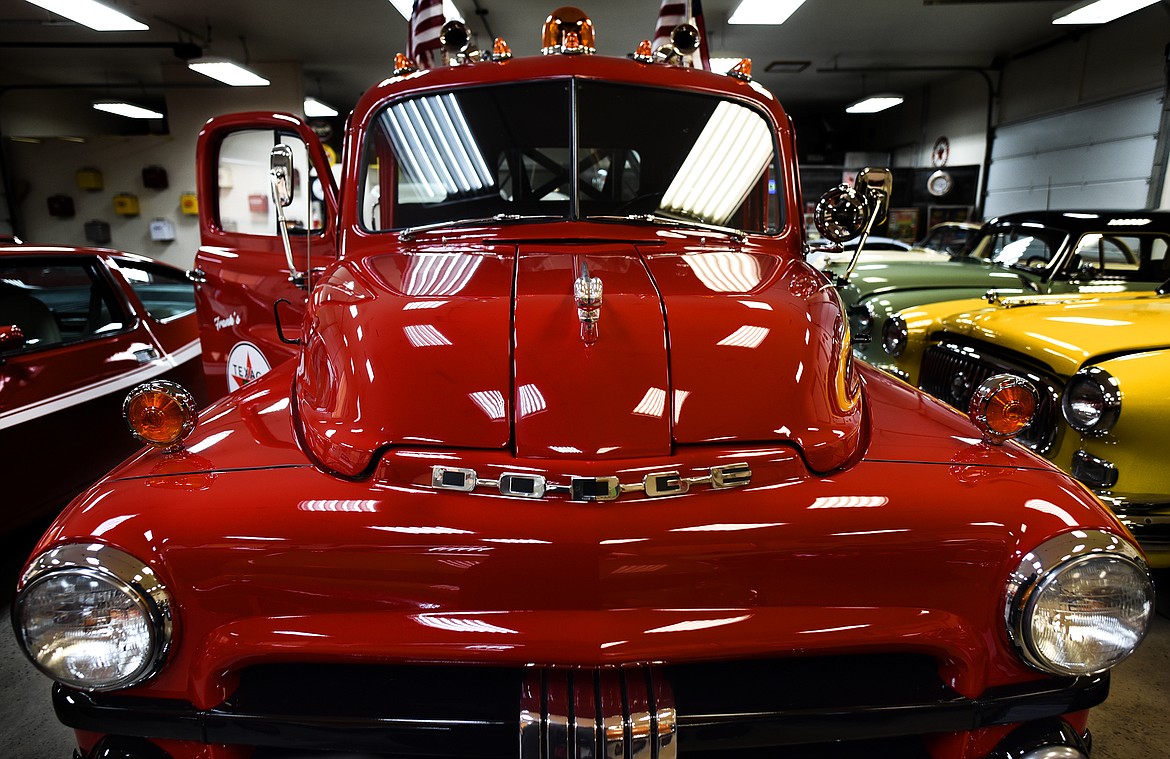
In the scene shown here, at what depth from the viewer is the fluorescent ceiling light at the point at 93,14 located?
864 cm

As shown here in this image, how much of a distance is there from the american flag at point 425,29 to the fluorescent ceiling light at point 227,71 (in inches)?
336

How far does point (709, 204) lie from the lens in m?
2.21

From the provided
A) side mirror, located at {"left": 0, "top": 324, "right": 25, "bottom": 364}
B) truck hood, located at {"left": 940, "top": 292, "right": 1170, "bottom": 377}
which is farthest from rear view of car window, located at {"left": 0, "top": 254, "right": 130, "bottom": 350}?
truck hood, located at {"left": 940, "top": 292, "right": 1170, "bottom": 377}

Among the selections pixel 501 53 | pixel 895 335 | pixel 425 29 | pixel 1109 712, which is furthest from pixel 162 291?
pixel 1109 712

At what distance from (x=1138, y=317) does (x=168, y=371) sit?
4942 millimetres

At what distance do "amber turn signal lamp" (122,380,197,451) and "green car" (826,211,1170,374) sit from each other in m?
4.05

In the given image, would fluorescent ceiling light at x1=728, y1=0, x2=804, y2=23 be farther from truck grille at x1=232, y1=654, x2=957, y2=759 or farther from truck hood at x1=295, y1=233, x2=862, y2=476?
truck grille at x1=232, y1=654, x2=957, y2=759

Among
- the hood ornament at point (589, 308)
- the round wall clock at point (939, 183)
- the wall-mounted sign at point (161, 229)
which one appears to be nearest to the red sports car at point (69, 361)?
the hood ornament at point (589, 308)

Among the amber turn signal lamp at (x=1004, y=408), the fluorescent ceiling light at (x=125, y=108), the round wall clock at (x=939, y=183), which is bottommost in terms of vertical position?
the amber turn signal lamp at (x=1004, y=408)

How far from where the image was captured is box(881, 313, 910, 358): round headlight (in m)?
3.89

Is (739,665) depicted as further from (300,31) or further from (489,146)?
(300,31)

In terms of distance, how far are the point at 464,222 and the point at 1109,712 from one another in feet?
9.41

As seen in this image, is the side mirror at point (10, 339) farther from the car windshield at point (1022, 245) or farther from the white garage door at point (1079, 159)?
the white garage door at point (1079, 159)

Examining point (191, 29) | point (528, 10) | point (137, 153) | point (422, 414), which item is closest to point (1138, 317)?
point (422, 414)
